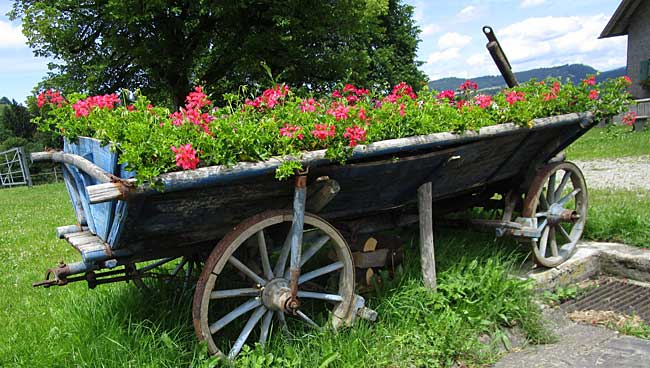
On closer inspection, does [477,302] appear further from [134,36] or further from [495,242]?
[134,36]

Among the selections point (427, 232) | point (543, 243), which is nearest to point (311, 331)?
point (427, 232)

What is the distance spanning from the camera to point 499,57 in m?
5.18

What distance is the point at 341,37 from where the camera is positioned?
18203mm

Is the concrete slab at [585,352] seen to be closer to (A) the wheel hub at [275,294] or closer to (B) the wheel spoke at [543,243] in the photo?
(B) the wheel spoke at [543,243]

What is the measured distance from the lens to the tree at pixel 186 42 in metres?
14.6

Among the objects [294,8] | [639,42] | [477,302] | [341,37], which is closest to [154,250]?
[477,302]

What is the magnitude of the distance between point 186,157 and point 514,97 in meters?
2.68

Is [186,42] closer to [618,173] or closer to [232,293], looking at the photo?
[618,173]

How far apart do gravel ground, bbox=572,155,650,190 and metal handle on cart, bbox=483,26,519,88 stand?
388 cm

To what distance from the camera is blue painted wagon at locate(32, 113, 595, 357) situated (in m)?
2.69

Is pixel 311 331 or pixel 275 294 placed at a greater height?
pixel 275 294

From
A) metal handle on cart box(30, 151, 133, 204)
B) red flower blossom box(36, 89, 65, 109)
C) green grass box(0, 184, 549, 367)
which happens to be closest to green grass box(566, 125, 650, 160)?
green grass box(0, 184, 549, 367)

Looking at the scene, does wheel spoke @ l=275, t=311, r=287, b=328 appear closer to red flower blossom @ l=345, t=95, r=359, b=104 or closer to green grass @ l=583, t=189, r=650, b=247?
red flower blossom @ l=345, t=95, r=359, b=104

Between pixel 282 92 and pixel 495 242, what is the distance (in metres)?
2.70
